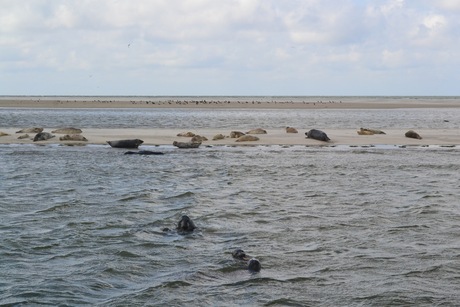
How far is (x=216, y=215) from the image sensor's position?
13406 mm

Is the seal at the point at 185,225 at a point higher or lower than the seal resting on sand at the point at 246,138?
lower

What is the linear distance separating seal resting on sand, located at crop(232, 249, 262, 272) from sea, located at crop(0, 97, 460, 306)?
10cm


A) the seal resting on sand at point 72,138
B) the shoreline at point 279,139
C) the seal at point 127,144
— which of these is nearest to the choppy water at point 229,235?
the seal at point 127,144

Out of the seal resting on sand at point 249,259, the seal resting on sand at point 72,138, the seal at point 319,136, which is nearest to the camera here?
the seal resting on sand at point 249,259

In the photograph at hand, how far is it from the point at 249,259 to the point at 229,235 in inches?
70.1

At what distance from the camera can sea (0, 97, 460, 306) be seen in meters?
8.39

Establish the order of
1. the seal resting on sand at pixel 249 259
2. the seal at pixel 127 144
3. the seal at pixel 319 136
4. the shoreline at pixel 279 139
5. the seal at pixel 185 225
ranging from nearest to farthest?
the seal resting on sand at pixel 249 259
the seal at pixel 185 225
the seal at pixel 127 144
the shoreline at pixel 279 139
the seal at pixel 319 136

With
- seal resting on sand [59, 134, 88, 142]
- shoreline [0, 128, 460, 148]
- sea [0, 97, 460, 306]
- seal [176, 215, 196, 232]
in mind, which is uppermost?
seal resting on sand [59, 134, 88, 142]

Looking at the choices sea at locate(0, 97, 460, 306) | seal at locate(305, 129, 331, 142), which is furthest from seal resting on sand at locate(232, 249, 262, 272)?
seal at locate(305, 129, 331, 142)

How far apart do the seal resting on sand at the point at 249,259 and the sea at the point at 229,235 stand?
0.10 metres

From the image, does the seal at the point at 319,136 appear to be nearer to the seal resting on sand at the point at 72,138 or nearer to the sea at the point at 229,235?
the sea at the point at 229,235

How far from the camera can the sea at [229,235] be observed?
8.39 metres

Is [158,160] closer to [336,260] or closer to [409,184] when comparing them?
[409,184]

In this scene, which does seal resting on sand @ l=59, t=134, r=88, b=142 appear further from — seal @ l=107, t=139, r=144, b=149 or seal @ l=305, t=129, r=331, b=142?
seal @ l=305, t=129, r=331, b=142
